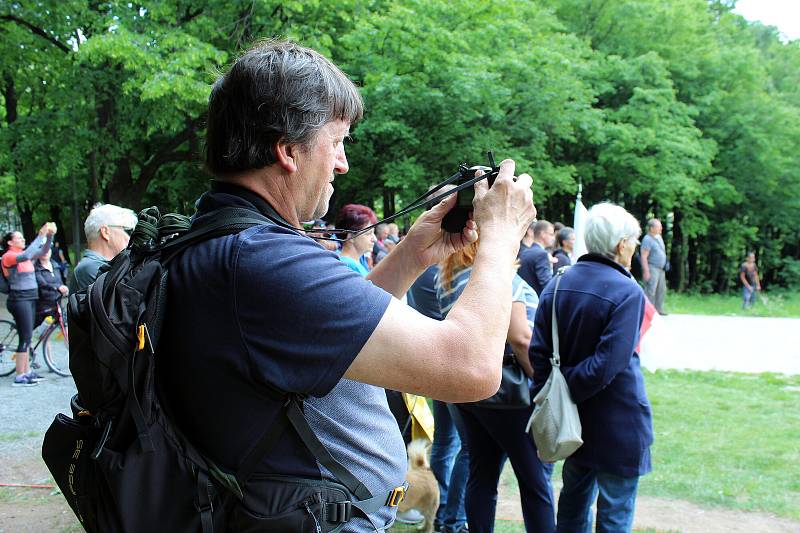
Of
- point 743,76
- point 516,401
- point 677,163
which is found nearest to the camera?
point 516,401

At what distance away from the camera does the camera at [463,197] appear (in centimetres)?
171

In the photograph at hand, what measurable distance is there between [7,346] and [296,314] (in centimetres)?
931


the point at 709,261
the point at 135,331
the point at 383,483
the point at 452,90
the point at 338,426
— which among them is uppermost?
the point at 452,90

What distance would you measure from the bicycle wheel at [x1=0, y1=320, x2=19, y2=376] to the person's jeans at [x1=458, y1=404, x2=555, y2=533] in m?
7.21

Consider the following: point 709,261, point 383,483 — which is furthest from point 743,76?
point 383,483

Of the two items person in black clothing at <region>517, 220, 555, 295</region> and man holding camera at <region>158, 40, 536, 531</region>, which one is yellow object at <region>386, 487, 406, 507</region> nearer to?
man holding camera at <region>158, 40, 536, 531</region>

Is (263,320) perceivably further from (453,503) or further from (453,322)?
(453,503)

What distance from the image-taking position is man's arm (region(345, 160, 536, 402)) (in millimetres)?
1272

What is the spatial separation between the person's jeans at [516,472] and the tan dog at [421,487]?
1.49 feet

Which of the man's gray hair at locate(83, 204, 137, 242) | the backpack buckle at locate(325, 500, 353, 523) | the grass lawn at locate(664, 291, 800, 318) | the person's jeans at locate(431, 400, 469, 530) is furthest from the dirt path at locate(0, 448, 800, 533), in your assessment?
the grass lawn at locate(664, 291, 800, 318)

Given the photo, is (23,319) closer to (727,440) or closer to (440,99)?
(727,440)

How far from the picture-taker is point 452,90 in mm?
15523

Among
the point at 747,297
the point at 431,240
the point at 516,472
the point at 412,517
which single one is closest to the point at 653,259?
the point at 747,297

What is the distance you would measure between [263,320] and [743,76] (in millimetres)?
25354
